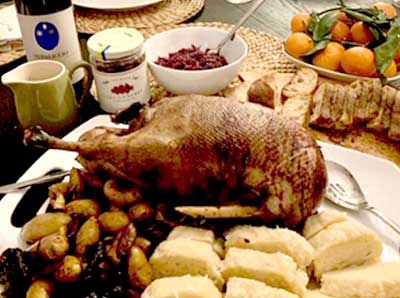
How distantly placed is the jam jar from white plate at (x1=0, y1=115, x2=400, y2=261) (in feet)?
0.48

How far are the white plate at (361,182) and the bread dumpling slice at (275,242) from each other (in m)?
0.15

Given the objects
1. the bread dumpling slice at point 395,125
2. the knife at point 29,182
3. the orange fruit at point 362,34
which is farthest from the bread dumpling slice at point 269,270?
the orange fruit at point 362,34

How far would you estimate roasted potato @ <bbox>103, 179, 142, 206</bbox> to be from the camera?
3.48 ft

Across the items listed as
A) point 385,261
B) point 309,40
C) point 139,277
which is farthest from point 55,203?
point 309,40

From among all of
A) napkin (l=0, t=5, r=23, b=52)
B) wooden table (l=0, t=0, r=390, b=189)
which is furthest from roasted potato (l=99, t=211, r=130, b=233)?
napkin (l=0, t=5, r=23, b=52)

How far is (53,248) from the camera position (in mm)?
975

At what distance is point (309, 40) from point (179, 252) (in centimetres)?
93

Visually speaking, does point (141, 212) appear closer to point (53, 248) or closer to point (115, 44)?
point (53, 248)

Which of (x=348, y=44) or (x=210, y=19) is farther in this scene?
(x=210, y=19)

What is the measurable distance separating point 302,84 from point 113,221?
0.72m

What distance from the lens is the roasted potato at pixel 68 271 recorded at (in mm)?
951

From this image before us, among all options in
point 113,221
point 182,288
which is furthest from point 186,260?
point 113,221

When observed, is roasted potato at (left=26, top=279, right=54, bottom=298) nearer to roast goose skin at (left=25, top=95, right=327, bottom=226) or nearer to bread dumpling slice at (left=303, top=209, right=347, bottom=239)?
roast goose skin at (left=25, top=95, right=327, bottom=226)

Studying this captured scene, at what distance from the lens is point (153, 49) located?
161 cm
